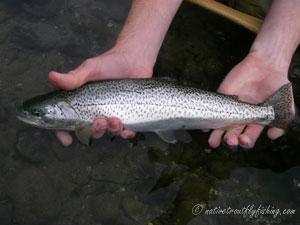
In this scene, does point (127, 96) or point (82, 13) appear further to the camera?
point (82, 13)

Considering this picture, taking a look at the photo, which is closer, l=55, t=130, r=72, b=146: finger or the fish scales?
the fish scales

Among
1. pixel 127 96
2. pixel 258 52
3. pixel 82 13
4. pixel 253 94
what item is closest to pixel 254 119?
pixel 253 94

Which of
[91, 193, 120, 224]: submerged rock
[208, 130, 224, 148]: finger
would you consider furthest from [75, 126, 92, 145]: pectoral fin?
[208, 130, 224, 148]: finger

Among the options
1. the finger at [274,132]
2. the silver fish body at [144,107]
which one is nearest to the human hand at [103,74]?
the silver fish body at [144,107]

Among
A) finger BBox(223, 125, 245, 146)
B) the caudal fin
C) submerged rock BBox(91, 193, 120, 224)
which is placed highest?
the caudal fin

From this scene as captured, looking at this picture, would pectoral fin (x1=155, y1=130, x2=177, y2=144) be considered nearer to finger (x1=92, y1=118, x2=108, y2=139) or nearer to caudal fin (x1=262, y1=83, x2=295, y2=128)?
finger (x1=92, y1=118, x2=108, y2=139)

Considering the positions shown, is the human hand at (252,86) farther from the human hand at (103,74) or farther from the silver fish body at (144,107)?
the human hand at (103,74)

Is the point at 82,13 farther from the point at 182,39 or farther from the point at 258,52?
the point at 258,52
